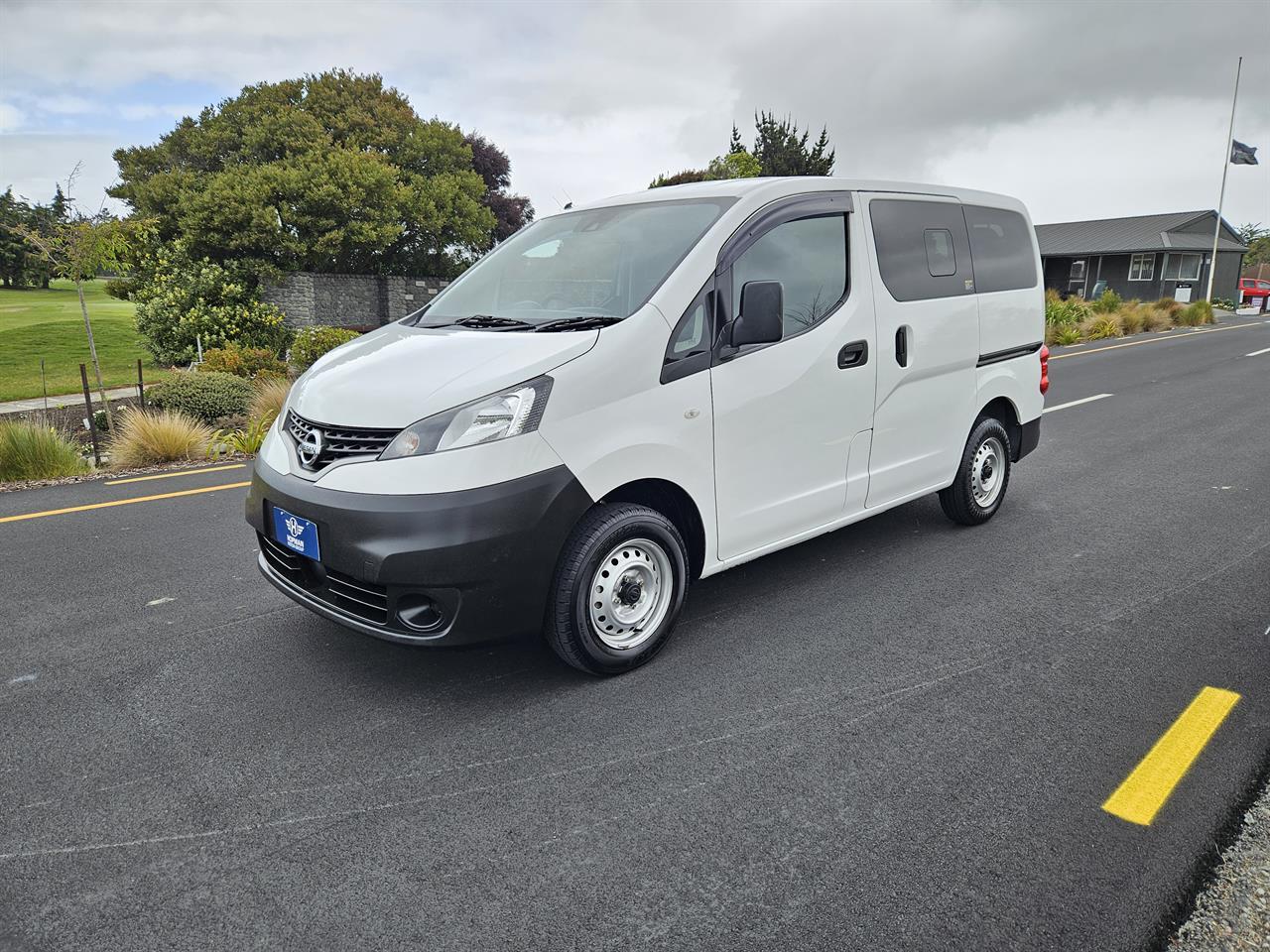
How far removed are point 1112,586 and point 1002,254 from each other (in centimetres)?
215

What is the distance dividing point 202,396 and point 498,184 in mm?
33146

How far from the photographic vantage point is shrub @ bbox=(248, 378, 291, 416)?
969 cm

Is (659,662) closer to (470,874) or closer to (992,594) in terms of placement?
(470,874)

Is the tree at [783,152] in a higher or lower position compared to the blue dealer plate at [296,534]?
higher

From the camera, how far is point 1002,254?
5.48 metres

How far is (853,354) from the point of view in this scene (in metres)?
4.32

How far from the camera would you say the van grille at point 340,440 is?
128 inches

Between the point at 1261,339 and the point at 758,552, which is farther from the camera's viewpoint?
the point at 1261,339

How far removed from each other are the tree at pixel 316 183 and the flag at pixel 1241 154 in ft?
97.4

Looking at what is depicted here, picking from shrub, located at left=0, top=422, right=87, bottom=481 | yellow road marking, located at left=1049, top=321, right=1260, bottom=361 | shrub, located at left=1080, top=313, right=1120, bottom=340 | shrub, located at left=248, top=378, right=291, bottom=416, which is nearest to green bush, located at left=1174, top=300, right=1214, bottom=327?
yellow road marking, located at left=1049, top=321, right=1260, bottom=361

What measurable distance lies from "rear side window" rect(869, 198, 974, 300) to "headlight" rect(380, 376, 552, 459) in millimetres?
2243

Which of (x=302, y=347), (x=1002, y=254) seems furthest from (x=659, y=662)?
(x=302, y=347)

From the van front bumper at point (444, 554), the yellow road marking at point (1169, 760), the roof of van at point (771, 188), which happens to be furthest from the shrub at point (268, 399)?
the yellow road marking at point (1169, 760)

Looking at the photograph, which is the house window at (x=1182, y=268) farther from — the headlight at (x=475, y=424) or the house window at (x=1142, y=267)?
the headlight at (x=475, y=424)
